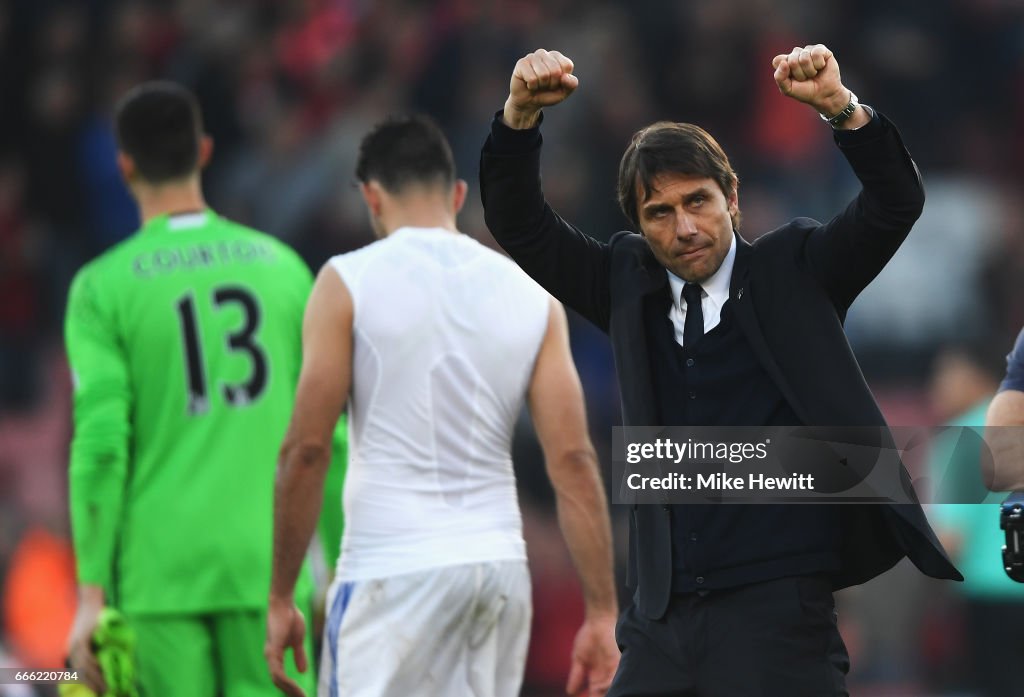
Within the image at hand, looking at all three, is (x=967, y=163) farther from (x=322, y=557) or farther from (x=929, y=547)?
(x=929, y=547)

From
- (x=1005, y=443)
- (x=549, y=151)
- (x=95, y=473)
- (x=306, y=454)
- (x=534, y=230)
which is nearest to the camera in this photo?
(x=534, y=230)

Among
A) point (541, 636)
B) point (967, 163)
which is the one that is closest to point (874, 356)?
point (967, 163)

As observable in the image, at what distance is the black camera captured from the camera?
3781 millimetres

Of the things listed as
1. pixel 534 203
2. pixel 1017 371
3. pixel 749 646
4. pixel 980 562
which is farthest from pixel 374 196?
pixel 980 562

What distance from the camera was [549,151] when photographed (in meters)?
9.64

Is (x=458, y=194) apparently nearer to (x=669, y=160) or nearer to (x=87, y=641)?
(x=669, y=160)

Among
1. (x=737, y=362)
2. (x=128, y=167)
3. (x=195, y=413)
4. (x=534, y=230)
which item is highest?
(x=128, y=167)

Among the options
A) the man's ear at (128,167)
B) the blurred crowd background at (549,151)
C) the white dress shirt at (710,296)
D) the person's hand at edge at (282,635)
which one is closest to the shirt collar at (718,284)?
the white dress shirt at (710,296)

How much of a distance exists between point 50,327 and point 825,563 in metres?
7.58

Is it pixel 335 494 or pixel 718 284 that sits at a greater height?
pixel 718 284

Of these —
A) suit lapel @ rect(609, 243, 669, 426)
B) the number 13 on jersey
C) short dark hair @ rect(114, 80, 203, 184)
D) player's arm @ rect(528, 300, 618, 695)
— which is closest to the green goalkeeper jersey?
the number 13 on jersey

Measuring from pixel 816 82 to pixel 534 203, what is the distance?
718mm

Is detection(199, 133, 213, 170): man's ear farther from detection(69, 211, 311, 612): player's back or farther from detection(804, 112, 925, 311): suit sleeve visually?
detection(804, 112, 925, 311): suit sleeve

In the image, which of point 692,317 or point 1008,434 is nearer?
point 692,317
